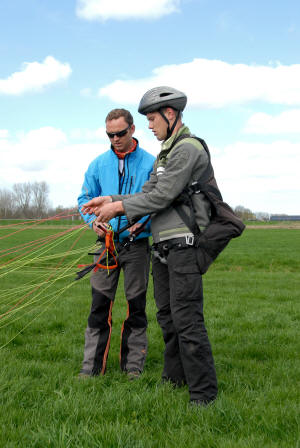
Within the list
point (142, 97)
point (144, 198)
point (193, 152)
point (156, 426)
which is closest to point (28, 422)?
point (156, 426)

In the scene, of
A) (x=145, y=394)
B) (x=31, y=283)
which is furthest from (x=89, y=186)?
(x=31, y=283)

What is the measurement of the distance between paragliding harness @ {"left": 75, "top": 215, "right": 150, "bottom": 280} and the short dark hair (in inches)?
40.0

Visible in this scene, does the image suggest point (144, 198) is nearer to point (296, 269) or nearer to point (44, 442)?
point (44, 442)

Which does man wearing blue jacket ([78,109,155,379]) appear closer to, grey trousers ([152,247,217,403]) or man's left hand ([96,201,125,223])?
man's left hand ([96,201,125,223])

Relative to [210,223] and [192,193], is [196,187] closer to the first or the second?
[192,193]

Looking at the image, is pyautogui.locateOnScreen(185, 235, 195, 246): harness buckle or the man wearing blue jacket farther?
the man wearing blue jacket

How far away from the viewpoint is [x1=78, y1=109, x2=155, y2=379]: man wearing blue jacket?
14.3ft

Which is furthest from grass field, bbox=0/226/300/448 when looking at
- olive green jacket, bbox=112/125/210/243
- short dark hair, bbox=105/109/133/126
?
short dark hair, bbox=105/109/133/126

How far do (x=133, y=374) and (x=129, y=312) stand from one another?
0.61 m

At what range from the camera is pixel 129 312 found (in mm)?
4453

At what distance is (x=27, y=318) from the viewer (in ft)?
23.0

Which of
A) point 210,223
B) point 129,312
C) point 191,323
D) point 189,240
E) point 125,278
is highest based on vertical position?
point 210,223

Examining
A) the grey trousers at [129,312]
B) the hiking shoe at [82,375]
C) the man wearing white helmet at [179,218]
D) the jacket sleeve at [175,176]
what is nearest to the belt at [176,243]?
the man wearing white helmet at [179,218]

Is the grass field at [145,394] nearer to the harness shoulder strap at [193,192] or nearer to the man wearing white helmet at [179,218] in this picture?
the man wearing white helmet at [179,218]
